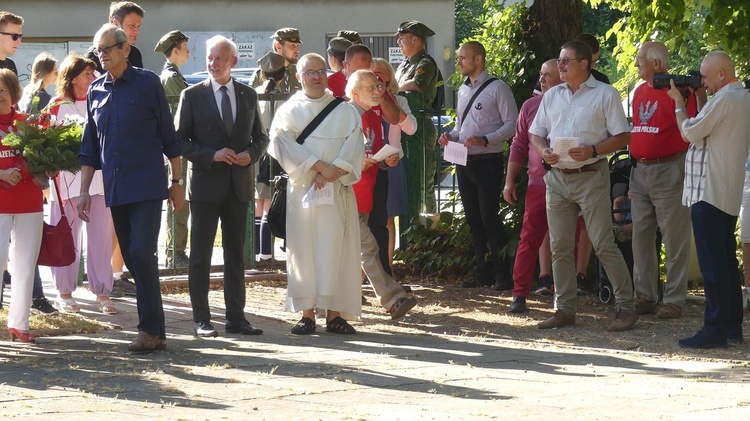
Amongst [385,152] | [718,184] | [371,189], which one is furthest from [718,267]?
[371,189]

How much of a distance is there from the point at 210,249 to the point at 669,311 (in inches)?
145

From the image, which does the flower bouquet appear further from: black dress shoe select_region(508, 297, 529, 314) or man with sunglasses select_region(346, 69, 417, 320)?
black dress shoe select_region(508, 297, 529, 314)

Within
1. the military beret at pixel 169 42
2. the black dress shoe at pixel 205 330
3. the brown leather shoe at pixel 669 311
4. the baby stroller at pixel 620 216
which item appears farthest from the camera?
the military beret at pixel 169 42

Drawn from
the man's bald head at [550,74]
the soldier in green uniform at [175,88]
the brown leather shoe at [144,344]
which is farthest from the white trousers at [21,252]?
the man's bald head at [550,74]

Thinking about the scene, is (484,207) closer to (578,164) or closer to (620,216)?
(620,216)

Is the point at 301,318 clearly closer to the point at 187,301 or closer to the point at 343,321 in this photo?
the point at 343,321


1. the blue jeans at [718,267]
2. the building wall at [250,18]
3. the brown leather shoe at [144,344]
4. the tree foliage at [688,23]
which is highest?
the building wall at [250,18]

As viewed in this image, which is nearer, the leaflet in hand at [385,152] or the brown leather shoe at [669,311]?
the leaflet in hand at [385,152]

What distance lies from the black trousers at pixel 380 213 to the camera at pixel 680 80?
2342 mm

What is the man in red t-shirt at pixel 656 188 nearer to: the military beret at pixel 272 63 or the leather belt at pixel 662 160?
the leather belt at pixel 662 160

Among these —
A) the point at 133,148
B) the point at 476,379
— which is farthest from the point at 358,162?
the point at 476,379

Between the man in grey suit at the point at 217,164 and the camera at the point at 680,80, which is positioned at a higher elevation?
the camera at the point at 680,80

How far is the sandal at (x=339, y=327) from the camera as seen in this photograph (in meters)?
9.65

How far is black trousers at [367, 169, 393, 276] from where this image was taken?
35.0 feet
